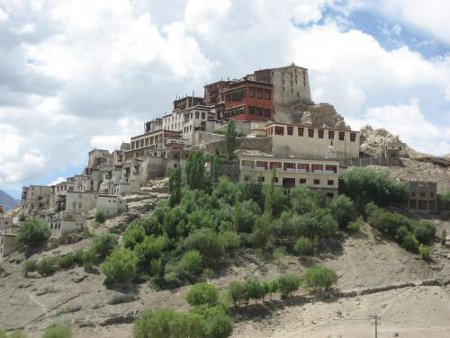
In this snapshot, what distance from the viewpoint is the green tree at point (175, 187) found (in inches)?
2761

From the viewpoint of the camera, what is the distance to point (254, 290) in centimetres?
5688

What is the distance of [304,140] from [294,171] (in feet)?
27.9

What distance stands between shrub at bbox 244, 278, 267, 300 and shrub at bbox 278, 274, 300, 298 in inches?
63.0

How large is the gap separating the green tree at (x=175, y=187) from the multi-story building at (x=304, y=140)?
47.7 ft

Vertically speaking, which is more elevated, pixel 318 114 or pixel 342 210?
pixel 318 114

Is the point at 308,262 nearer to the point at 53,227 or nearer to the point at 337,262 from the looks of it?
the point at 337,262

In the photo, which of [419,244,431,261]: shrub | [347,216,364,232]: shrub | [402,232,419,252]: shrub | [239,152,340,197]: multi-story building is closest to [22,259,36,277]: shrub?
[239,152,340,197]: multi-story building

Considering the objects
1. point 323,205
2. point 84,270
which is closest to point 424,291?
point 323,205

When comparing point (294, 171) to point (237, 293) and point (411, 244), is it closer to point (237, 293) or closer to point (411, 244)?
point (411, 244)

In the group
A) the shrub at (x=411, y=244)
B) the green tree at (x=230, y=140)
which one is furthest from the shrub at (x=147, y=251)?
the shrub at (x=411, y=244)

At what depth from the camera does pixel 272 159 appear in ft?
247

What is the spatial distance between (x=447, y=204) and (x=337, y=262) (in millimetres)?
16436

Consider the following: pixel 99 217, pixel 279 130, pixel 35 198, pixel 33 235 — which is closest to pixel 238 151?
pixel 279 130

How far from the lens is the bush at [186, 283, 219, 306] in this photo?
55.5 meters
